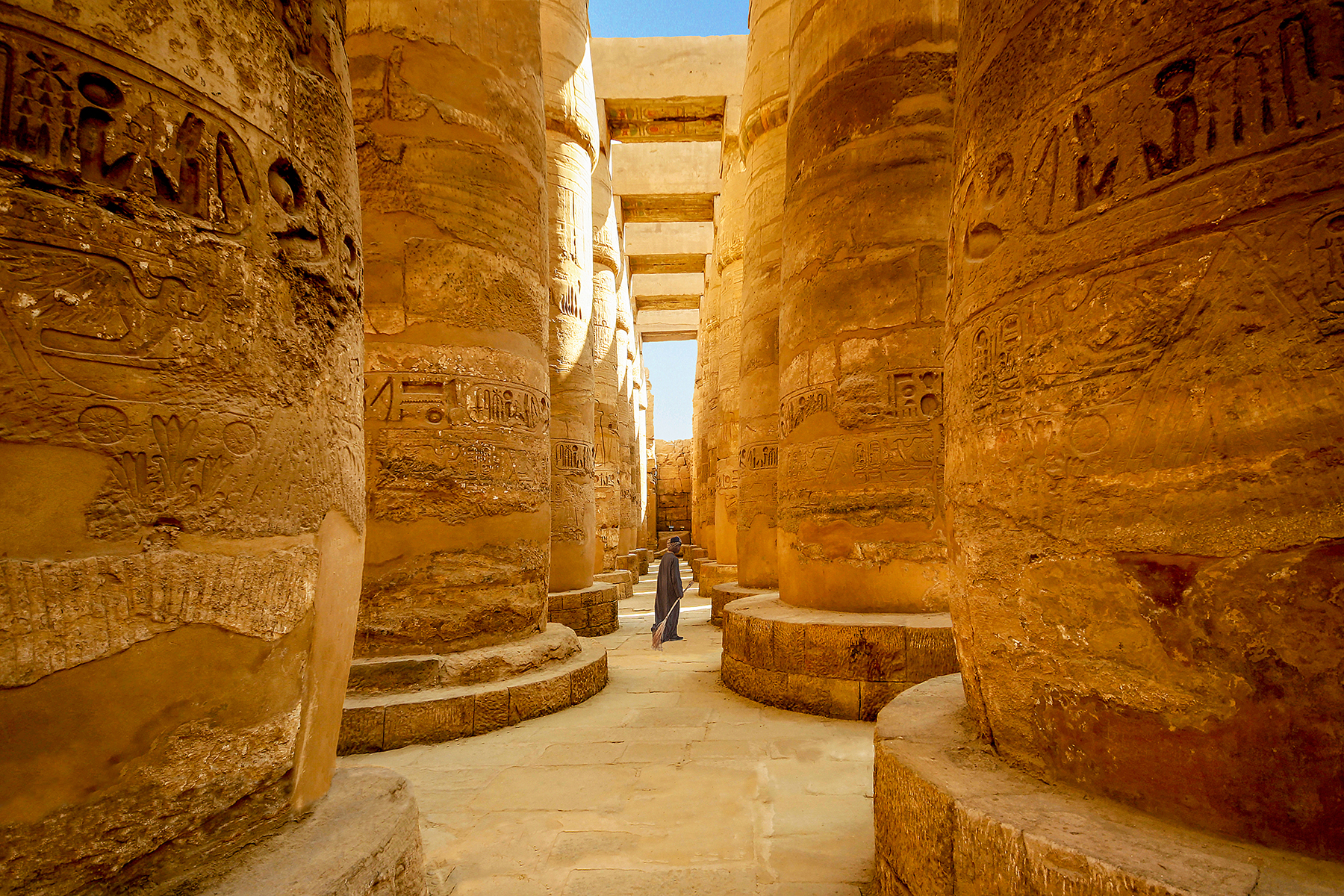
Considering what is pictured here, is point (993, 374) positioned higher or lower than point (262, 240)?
lower

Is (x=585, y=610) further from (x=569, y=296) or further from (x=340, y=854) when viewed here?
(x=340, y=854)

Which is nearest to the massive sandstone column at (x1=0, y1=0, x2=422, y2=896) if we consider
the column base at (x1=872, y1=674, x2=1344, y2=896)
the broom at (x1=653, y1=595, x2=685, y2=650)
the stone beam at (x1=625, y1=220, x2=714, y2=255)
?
the column base at (x1=872, y1=674, x2=1344, y2=896)

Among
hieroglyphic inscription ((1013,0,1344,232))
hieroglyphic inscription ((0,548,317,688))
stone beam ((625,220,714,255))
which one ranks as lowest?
hieroglyphic inscription ((0,548,317,688))

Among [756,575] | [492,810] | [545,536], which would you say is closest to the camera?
[492,810]

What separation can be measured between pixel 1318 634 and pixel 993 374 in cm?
88

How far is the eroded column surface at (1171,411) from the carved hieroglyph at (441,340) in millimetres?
3082

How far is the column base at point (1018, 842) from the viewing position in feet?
4.12

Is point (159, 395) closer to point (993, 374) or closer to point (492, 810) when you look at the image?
point (993, 374)

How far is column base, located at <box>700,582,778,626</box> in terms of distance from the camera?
22.7 ft

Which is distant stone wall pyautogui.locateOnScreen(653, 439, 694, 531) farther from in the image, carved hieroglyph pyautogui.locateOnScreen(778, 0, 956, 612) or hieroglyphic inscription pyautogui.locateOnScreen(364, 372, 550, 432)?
hieroglyphic inscription pyautogui.locateOnScreen(364, 372, 550, 432)

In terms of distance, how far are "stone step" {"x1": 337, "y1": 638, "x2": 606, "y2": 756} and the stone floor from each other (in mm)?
67

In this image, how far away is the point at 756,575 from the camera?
7398mm

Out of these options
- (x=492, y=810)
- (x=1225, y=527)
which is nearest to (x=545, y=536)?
(x=492, y=810)

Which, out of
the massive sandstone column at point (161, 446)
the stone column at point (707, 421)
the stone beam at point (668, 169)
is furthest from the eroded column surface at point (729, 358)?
the massive sandstone column at point (161, 446)
